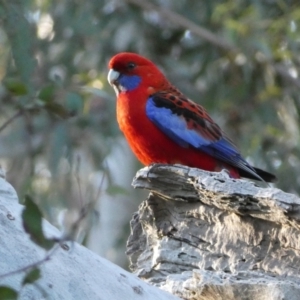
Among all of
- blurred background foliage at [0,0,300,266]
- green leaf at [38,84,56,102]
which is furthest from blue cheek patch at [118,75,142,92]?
green leaf at [38,84,56,102]

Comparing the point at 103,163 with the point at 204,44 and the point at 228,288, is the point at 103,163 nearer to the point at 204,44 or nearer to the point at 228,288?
the point at 204,44

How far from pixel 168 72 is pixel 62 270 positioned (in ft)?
14.2

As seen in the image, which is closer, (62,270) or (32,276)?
(32,276)

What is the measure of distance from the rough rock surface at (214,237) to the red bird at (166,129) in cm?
104

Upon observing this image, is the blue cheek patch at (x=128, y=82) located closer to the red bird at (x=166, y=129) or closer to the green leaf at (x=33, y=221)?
the red bird at (x=166, y=129)

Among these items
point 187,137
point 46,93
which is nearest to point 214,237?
point 46,93

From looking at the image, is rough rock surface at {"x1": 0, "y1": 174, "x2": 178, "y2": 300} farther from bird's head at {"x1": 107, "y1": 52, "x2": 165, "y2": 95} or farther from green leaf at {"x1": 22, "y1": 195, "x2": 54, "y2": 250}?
bird's head at {"x1": 107, "y1": 52, "x2": 165, "y2": 95}

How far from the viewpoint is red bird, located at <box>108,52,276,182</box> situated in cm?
386

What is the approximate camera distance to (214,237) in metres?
2.60

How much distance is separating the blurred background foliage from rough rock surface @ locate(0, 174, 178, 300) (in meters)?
3.00

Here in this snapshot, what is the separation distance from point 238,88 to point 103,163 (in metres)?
1.11

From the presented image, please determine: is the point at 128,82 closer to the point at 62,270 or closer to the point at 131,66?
the point at 131,66

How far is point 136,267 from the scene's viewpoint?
9.00ft

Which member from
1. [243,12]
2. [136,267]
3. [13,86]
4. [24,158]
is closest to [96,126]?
[24,158]
